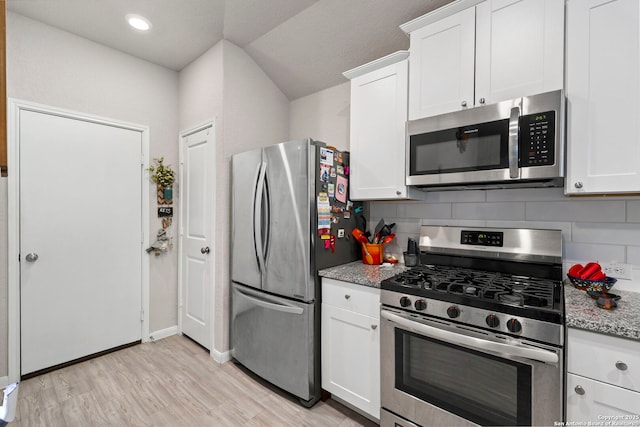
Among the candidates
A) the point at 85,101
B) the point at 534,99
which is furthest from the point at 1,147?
the point at 85,101

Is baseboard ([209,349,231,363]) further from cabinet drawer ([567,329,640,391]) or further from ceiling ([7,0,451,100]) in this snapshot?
ceiling ([7,0,451,100])

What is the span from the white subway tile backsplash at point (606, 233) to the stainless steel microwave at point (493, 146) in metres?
0.30

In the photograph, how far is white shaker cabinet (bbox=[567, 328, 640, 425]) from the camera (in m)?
1.10

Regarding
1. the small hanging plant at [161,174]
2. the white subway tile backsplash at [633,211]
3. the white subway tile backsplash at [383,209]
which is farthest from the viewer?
the small hanging plant at [161,174]

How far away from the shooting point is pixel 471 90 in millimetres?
1718

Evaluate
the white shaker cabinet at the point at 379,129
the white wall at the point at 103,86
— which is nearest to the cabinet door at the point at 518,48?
the white shaker cabinet at the point at 379,129

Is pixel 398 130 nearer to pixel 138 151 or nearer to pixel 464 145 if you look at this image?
pixel 464 145

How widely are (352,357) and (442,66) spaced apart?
1900 millimetres

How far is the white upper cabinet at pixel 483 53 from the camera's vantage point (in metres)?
1.50

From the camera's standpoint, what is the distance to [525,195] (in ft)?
6.08

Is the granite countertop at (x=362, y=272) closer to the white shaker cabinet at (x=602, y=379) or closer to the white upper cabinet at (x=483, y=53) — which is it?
the white shaker cabinet at (x=602, y=379)

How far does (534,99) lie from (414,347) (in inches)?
56.2

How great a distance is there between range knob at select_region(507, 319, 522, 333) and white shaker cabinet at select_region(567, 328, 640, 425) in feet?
0.57

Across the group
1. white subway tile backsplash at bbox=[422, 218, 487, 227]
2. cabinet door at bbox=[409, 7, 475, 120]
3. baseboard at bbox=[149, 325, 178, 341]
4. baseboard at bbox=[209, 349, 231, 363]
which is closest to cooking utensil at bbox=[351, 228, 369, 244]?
white subway tile backsplash at bbox=[422, 218, 487, 227]
